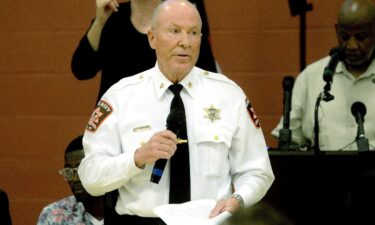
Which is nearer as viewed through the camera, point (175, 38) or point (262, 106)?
point (175, 38)

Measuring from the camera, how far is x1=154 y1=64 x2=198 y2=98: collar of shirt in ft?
8.97

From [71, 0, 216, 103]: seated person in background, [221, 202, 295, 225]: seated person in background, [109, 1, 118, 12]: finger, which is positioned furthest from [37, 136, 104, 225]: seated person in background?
[221, 202, 295, 225]: seated person in background

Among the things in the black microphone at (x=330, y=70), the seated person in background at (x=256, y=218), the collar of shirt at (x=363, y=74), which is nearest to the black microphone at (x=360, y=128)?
the black microphone at (x=330, y=70)

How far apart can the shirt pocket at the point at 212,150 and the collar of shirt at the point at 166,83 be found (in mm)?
159

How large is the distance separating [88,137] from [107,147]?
0.28 ft

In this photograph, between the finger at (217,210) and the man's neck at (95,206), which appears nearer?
the finger at (217,210)

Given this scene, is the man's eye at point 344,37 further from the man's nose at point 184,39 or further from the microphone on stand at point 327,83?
the man's nose at point 184,39

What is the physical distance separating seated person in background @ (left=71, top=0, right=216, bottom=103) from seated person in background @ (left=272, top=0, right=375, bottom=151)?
0.90 m

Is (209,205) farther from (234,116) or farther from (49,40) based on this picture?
(49,40)

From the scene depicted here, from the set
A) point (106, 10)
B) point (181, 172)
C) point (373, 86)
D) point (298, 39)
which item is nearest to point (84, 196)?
point (106, 10)

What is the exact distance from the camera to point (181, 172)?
261cm

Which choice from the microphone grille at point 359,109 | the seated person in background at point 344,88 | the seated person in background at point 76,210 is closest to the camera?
the seated person in background at point 76,210

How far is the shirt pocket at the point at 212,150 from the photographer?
264 cm

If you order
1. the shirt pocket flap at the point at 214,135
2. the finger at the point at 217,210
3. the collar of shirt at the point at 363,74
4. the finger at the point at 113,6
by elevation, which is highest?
the finger at the point at 113,6
